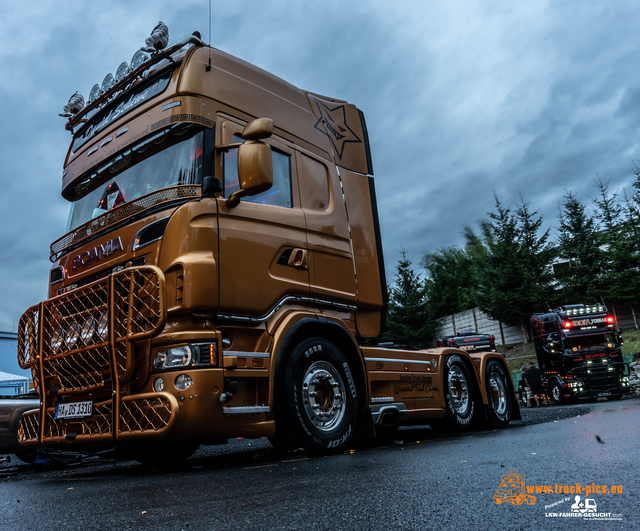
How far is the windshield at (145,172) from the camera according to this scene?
4.77 m

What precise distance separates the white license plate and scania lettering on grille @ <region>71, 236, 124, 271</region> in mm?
1288

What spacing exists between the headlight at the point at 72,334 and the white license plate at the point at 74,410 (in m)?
0.50

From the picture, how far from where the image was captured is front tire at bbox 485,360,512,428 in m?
7.70

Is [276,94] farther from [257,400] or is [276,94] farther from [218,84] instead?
[257,400]

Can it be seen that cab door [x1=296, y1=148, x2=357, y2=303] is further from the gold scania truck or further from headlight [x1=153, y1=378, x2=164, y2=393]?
headlight [x1=153, y1=378, x2=164, y2=393]

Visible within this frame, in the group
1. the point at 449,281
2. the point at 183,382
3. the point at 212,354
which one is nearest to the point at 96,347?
the point at 183,382

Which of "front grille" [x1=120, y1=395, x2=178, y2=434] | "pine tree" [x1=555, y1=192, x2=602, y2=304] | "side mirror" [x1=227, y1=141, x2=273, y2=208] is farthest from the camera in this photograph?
"pine tree" [x1=555, y1=192, x2=602, y2=304]

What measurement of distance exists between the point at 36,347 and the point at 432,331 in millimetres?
26127

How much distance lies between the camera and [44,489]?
3.85m

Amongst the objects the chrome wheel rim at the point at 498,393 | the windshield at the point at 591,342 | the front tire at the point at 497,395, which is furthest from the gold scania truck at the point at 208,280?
the windshield at the point at 591,342

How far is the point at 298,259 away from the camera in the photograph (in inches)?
202

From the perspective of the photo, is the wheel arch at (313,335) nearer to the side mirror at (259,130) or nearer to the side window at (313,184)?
the side window at (313,184)

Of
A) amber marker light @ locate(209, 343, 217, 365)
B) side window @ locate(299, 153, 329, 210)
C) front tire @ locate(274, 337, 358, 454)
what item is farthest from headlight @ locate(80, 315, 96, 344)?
side window @ locate(299, 153, 329, 210)

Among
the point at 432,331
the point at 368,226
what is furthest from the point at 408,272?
the point at 368,226
